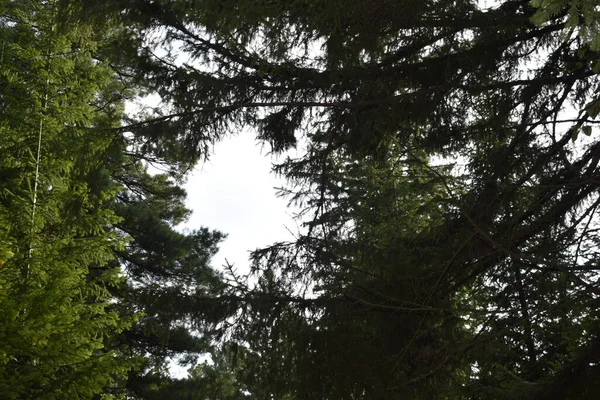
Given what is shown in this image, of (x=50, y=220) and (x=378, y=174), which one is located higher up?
(x=50, y=220)

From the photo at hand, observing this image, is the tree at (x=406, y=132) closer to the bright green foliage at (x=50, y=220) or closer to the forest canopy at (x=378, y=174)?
the forest canopy at (x=378, y=174)

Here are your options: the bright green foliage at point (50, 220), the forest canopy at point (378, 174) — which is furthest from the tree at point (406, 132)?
the bright green foliage at point (50, 220)

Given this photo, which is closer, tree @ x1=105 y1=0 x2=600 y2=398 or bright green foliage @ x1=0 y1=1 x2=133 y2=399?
tree @ x1=105 y1=0 x2=600 y2=398

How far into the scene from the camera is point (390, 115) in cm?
539

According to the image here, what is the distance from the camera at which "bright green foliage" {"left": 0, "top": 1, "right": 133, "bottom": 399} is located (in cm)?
622

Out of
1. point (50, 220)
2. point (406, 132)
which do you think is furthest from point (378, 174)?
point (50, 220)

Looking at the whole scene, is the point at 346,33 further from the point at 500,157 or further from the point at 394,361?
the point at 394,361

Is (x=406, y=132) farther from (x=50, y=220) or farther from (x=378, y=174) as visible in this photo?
(x=50, y=220)

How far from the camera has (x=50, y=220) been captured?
317 inches

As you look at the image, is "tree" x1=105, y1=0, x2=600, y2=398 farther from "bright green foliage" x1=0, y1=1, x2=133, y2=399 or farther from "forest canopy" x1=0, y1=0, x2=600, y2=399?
"bright green foliage" x1=0, y1=1, x2=133, y2=399

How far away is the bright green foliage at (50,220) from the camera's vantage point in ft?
20.4

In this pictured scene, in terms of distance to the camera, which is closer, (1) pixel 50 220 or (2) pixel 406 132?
(2) pixel 406 132

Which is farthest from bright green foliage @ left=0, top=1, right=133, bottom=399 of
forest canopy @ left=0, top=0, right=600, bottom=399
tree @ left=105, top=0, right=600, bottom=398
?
tree @ left=105, top=0, right=600, bottom=398

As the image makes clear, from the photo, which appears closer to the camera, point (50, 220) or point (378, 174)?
point (378, 174)
